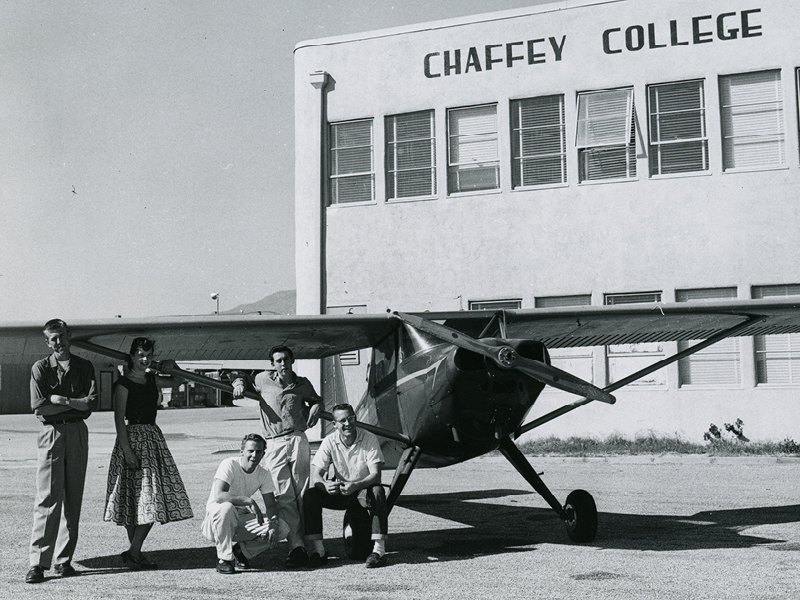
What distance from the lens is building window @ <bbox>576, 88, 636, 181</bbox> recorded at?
1944 centimetres

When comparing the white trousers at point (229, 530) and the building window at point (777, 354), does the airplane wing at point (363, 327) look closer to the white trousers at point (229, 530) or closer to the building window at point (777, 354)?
the white trousers at point (229, 530)

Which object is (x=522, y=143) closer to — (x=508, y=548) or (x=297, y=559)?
(x=508, y=548)

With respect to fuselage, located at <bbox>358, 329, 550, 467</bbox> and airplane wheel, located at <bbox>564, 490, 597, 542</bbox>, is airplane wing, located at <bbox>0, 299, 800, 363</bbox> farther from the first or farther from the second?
airplane wheel, located at <bbox>564, 490, 597, 542</bbox>

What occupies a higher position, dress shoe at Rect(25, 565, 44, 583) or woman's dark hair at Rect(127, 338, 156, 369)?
woman's dark hair at Rect(127, 338, 156, 369)

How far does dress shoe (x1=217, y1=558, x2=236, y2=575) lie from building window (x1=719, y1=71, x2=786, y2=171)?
14994mm

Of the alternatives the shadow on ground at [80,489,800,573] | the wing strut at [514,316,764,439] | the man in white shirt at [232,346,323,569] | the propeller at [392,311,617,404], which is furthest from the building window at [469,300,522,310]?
the propeller at [392,311,617,404]

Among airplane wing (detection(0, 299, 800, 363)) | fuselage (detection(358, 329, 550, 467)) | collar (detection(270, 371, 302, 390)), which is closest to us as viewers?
fuselage (detection(358, 329, 550, 467))

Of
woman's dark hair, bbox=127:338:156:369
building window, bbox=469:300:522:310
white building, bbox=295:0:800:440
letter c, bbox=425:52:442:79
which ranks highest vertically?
letter c, bbox=425:52:442:79

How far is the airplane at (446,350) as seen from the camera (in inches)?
304

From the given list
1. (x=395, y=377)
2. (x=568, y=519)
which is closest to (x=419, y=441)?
(x=395, y=377)

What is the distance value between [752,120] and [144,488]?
617 inches

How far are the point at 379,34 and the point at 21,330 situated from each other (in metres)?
14.4

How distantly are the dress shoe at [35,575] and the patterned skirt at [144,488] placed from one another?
604mm

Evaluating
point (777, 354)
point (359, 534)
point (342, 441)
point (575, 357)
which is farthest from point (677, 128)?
point (359, 534)
